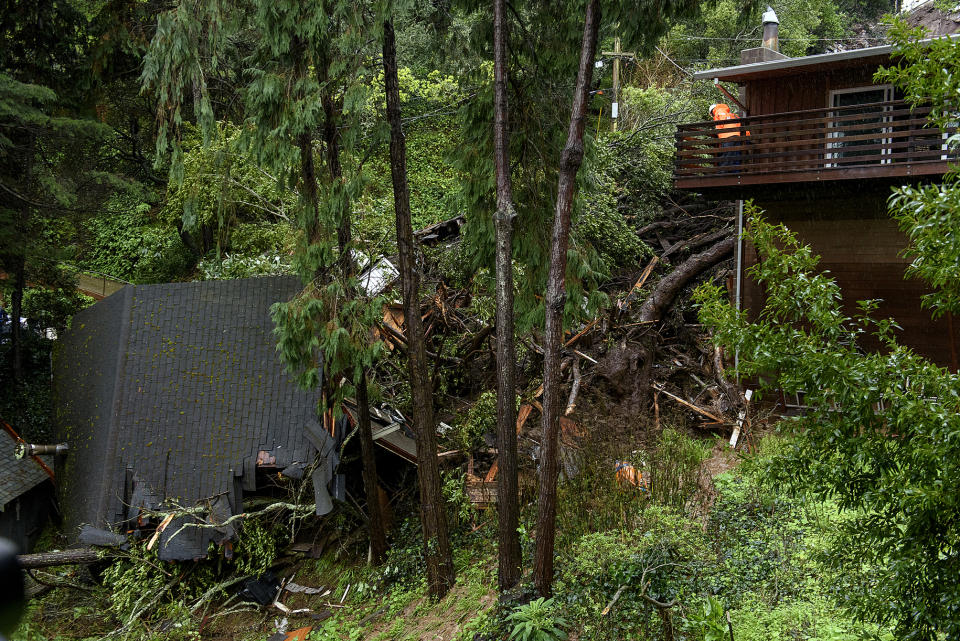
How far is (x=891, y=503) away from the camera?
4785 mm

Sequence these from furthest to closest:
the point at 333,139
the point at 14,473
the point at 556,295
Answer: the point at 14,473 < the point at 333,139 < the point at 556,295

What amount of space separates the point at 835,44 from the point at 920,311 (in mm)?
22353

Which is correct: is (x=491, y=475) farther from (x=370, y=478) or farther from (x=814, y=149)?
(x=814, y=149)

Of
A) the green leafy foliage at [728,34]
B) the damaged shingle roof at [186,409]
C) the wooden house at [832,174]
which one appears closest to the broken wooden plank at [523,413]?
the damaged shingle roof at [186,409]

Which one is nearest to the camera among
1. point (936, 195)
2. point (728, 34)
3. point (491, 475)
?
point (936, 195)

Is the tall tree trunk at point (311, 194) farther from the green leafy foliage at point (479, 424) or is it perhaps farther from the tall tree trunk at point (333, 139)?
the green leafy foliage at point (479, 424)

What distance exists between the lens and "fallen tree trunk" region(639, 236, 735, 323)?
1606 cm

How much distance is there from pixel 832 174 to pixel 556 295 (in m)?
6.66

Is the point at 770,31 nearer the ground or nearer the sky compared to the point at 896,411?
nearer the sky

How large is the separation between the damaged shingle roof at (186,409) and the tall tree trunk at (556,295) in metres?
4.83

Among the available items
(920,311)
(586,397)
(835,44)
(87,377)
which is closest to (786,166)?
(920,311)

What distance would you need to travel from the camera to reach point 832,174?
12.7 metres

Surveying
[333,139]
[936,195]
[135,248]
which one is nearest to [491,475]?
[333,139]

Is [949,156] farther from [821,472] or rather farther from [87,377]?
[87,377]
